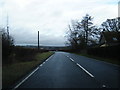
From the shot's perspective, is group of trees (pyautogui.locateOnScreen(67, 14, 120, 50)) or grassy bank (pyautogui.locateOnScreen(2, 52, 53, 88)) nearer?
grassy bank (pyautogui.locateOnScreen(2, 52, 53, 88))

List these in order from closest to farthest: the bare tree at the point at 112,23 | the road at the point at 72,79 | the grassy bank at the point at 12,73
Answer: the road at the point at 72,79, the grassy bank at the point at 12,73, the bare tree at the point at 112,23

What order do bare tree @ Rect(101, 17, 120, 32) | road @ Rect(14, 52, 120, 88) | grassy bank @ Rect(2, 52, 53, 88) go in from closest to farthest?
road @ Rect(14, 52, 120, 88)
grassy bank @ Rect(2, 52, 53, 88)
bare tree @ Rect(101, 17, 120, 32)

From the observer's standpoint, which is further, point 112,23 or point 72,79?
point 112,23

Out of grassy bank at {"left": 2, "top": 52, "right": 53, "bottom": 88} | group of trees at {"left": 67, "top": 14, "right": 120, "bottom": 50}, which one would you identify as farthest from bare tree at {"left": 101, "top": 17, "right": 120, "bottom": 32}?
grassy bank at {"left": 2, "top": 52, "right": 53, "bottom": 88}

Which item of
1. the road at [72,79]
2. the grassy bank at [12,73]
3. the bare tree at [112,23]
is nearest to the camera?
the road at [72,79]

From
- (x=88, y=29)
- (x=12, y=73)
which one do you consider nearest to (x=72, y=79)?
(x=12, y=73)

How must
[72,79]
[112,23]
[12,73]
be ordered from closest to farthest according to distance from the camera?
[72,79] < [12,73] < [112,23]

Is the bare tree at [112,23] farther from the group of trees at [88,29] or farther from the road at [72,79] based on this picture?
the road at [72,79]

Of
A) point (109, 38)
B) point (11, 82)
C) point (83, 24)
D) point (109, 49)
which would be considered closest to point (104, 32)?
point (109, 38)

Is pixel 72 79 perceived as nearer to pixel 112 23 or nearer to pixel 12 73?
pixel 12 73

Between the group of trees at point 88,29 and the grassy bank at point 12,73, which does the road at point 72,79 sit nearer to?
the grassy bank at point 12,73

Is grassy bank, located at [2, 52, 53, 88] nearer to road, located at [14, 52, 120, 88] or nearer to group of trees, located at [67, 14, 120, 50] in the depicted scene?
road, located at [14, 52, 120, 88]

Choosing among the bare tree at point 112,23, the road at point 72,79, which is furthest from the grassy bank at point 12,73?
the bare tree at point 112,23

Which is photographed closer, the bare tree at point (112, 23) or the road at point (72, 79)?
the road at point (72, 79)
